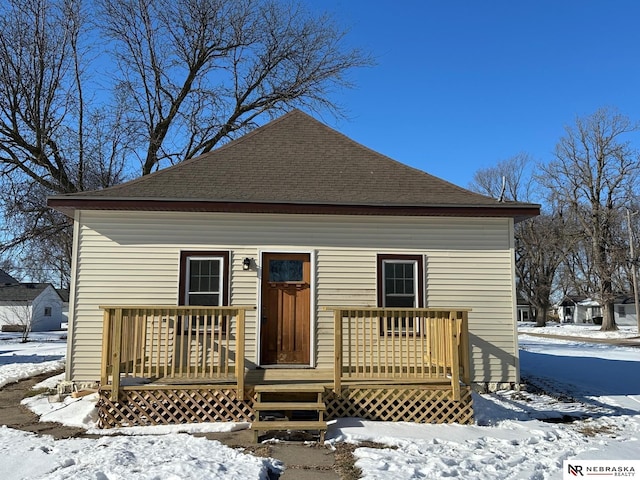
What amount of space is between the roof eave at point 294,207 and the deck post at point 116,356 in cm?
231

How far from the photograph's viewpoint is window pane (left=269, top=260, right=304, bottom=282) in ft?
27.8

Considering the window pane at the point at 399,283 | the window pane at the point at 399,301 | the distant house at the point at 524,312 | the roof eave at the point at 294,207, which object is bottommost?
the distant house at the point at 524,312

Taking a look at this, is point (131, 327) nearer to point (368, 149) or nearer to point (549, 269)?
point (368, 149)

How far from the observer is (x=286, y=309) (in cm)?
838

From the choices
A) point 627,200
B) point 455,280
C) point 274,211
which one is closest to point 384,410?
point 455,280

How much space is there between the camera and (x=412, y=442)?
5.77m

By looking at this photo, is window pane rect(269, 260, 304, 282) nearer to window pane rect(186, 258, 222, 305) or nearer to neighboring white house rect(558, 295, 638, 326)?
window pane rect(186, 258, 222, 305)

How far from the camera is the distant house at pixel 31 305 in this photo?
3941cm

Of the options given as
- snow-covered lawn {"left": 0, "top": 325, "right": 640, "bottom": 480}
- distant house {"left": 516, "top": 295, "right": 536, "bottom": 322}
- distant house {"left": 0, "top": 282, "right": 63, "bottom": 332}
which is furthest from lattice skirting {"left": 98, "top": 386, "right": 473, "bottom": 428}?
distant house {"left": 516, "top": 295, "right": 536, "bottom": 322}

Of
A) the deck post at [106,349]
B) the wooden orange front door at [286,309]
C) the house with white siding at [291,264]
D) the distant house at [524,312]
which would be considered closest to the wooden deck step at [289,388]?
the house with white siding at [291,264]

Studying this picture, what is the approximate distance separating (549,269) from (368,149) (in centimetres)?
4219

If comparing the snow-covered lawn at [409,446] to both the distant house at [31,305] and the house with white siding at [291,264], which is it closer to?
the house with white siding at [291,264]

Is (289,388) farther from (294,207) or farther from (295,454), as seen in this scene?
(294,207)

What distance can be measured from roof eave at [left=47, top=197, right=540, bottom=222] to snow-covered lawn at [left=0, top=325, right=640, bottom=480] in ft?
10.2
